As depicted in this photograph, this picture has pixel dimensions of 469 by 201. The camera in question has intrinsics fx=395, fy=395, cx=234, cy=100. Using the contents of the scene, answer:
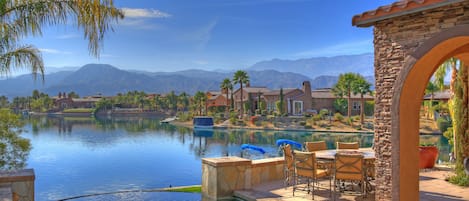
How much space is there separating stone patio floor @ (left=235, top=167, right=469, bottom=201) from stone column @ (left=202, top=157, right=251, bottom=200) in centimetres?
21

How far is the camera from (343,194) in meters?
7.19

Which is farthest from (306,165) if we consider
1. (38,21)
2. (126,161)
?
(126,161)

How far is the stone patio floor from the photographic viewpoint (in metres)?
6.78

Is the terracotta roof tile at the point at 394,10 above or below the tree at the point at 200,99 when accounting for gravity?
above

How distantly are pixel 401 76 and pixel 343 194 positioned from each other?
2740mm

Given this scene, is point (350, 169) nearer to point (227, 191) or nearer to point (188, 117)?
point (227, 191)

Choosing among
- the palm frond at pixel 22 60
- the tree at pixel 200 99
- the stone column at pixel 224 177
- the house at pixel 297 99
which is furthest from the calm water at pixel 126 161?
the tree at pixel 200 99

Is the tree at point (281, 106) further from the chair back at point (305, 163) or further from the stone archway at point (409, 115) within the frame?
the stone archway at point (409, 115)

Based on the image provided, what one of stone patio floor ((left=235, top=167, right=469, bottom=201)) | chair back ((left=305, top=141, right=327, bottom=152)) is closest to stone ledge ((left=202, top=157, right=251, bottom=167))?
stone patio floor ((left=235, top=167, right=469, bottom=201))

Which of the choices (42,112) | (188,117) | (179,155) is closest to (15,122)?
(179,155)

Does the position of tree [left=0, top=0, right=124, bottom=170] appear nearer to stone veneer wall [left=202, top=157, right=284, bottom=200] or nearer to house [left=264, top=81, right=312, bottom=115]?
stone veneer wall [left=202, top=157, right=284, bottom=200]

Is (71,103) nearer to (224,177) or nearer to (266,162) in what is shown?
(266,162)

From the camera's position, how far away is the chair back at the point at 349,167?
6.51 metres

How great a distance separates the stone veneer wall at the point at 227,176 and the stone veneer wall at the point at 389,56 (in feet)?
9.09
